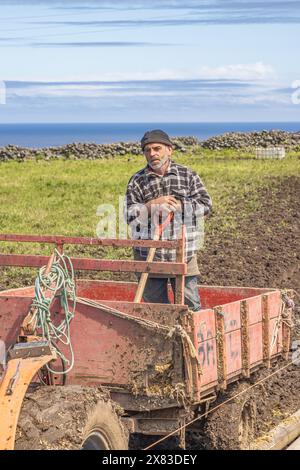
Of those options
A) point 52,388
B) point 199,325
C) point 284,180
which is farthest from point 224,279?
point 284,180

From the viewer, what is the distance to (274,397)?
368 inches

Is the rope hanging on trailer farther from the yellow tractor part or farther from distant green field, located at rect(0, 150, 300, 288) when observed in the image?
distant green field, located at rect(0, 150, 300, 288)

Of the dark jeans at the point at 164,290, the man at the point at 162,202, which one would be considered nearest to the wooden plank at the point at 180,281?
the man at the point at 162,202

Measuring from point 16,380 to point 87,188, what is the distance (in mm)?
19200

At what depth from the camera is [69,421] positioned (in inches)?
218

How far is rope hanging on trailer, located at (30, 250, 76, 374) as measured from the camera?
6445mm

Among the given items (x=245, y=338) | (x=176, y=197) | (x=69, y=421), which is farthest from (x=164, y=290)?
(x=69, y=421)

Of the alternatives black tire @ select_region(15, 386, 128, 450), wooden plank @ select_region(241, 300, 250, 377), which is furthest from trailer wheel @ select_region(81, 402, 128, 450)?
wooden plank @ select_region(241, 300, 250, 377)

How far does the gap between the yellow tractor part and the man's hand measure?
6.63 feet

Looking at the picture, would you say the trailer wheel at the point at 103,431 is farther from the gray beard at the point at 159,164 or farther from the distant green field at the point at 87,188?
the distant green field at the point at 87,188

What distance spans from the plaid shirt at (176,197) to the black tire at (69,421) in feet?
6.59

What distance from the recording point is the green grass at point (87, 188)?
19.1 metres

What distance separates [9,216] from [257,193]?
539cm

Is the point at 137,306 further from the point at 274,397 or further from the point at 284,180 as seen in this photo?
the point at 284,180
